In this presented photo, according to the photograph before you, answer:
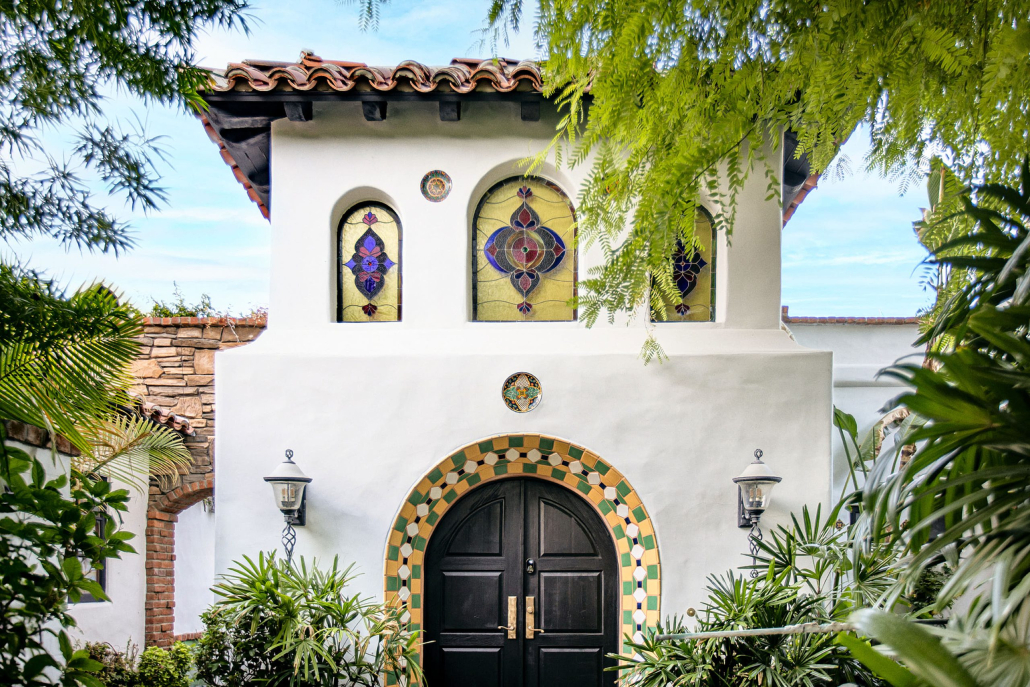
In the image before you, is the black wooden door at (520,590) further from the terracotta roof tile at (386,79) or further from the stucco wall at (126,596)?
the stucco wall at (126,596)

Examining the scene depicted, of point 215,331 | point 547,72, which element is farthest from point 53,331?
point 215,331

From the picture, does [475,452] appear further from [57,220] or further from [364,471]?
[57,220]

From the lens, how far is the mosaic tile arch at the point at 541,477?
5648 mm

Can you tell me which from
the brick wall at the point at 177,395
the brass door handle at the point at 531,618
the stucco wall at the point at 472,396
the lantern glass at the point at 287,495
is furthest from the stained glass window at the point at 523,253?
the brick wall at the point at 177,395

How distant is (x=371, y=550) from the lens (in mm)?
5613

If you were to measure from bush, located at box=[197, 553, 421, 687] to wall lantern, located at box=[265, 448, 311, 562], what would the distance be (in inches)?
11.9

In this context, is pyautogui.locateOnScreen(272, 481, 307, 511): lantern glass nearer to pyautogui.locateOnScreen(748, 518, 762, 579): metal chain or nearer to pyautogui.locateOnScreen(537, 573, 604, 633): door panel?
pyautogui.locateOnScreen(537, 573, 604, 633): door panel

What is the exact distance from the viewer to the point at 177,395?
8.12 metres

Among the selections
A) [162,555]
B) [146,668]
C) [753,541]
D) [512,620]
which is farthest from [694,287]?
[162,555]

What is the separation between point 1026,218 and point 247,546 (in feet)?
16.4

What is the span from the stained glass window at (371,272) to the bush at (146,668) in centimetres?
267

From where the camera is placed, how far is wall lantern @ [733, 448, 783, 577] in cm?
540

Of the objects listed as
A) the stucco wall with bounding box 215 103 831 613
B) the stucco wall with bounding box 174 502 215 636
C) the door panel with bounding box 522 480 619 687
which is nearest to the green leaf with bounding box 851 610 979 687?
the stucco wall with bounding box 215 103 831 613

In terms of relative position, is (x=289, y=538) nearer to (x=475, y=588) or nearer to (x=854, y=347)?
(x=475, y=588)
